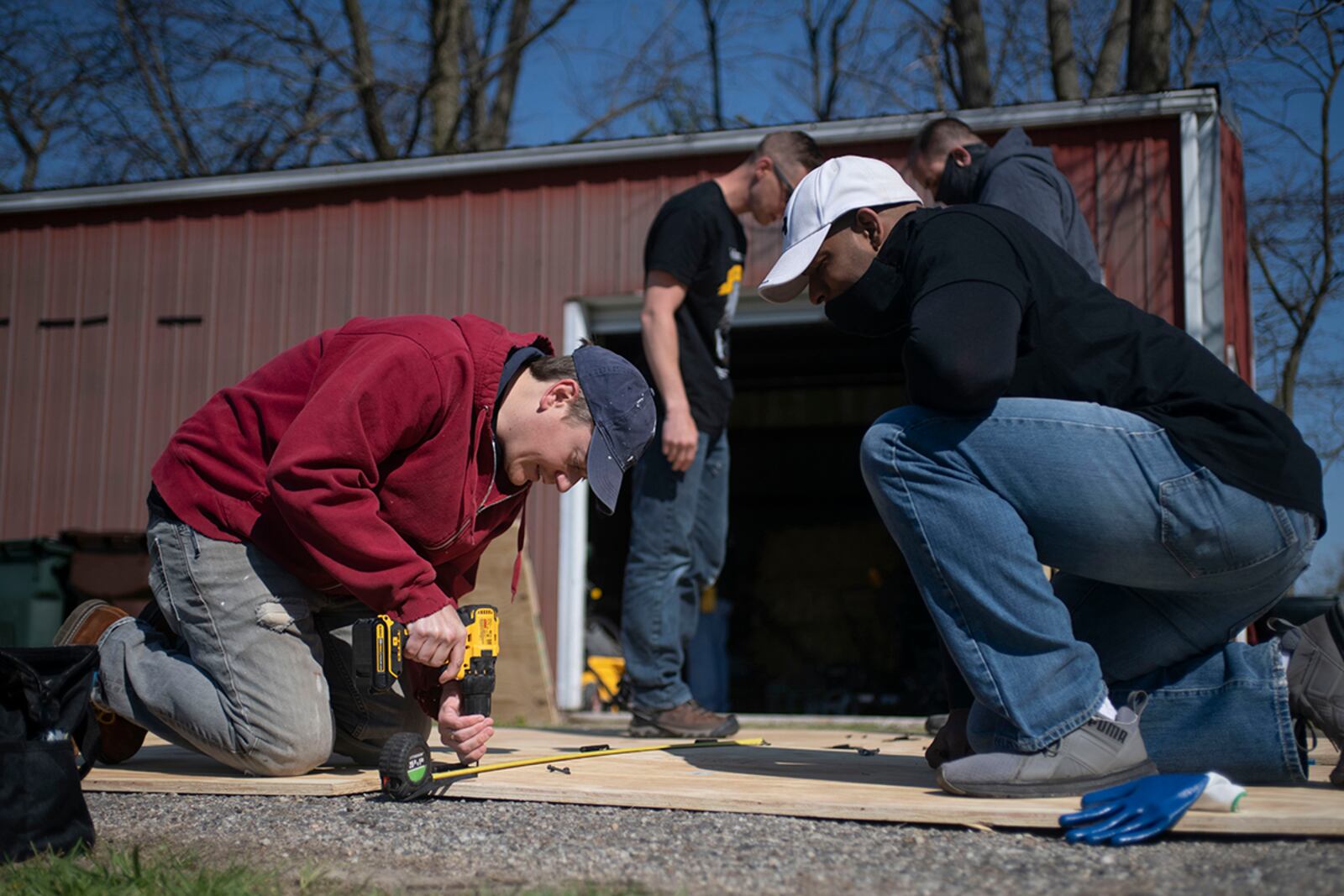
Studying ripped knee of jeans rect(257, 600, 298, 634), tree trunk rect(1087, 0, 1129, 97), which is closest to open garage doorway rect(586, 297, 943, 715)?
tree trunk rect(1087, 0, 1129, 97)

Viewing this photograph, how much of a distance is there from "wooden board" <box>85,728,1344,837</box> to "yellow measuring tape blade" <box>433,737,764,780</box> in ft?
0.11

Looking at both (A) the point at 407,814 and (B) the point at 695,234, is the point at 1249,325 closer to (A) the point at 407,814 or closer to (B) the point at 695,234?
(B) the point at 695,234

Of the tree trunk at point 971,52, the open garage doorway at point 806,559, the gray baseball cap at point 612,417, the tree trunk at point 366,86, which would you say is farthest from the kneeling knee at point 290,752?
the tree trunk at point 366,86

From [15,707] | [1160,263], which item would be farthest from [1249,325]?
[15,707]

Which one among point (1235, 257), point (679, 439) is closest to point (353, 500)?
point (679, 439)

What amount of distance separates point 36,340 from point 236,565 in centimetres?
679

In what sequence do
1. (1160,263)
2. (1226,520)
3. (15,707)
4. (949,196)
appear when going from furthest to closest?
(1160,263) → (949,196) → (15,707) → (1226,520)

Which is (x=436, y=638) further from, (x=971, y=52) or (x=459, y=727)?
(x=971, y=52)

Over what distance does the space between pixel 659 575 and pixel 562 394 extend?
1.59 metres

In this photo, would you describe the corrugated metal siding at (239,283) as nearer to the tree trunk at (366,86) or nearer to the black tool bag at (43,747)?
the black tool bag at (43,747)

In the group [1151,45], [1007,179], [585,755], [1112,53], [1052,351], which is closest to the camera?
[1052,351]

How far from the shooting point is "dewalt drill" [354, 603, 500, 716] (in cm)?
254

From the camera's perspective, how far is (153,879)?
1961mm

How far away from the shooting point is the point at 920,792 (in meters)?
2.46
